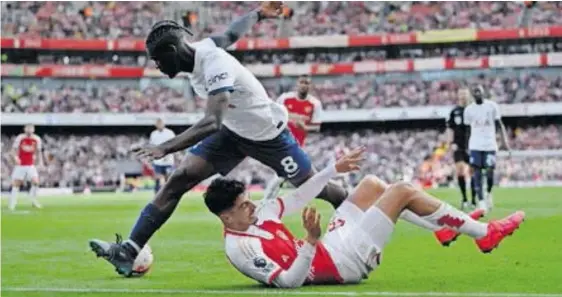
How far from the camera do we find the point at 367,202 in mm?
7871

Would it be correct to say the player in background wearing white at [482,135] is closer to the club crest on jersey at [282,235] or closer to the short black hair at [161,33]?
the short black hair at [161,33]

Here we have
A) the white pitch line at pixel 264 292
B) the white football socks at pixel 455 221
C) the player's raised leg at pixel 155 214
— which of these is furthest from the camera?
the player's raised leg at pixel 155 214

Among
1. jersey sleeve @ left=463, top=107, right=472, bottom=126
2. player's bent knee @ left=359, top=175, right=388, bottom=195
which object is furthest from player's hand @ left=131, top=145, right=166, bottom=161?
jersey sleeve @ left=463, top=107, right=472, bottom=126

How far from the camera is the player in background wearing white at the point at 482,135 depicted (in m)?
20.6

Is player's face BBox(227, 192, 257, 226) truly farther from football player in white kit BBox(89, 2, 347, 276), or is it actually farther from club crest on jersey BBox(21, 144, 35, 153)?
club crest on jersey BBox(21, 144, 35, 153)

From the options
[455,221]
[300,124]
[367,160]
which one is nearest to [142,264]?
[455,221]

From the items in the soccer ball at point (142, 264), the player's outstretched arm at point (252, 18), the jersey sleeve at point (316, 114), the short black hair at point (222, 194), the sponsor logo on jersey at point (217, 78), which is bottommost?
the jersey sleeve at point (316, 114)

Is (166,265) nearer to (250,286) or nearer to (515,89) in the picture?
(250,286)

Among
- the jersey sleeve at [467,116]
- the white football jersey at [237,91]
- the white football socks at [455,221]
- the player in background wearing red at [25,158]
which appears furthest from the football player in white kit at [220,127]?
the player in background wearing red at [25,158]

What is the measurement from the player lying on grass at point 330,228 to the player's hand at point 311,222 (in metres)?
0.20

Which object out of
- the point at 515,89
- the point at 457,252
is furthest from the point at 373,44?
the point at 457,252

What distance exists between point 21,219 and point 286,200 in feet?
47.7

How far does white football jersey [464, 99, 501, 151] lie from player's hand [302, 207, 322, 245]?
14.1 m

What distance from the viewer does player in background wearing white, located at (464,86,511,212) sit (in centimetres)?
2061
